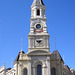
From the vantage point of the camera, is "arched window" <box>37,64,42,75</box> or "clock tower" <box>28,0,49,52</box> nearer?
"arched window" <box>37,64,42,75</box>

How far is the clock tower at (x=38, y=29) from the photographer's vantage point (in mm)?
61497

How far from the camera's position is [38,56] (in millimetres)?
59875

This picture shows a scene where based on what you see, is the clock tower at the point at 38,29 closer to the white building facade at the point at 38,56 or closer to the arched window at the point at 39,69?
the white building facade at the point at 38,56

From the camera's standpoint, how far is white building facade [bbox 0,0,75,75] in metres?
59.1

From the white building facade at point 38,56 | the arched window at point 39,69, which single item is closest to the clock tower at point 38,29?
the white building facade at point 38,56

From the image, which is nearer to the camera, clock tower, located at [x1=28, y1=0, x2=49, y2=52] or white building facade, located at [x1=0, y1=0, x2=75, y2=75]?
white building facade, located at [x1=0, y1=0, x2=75, y2=75]

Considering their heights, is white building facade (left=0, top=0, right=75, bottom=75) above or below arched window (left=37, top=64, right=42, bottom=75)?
above

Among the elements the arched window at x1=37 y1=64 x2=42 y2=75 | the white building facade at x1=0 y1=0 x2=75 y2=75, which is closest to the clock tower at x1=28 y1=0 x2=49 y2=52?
the white building facade at x1=0 y1=0 x2=75 y2=75

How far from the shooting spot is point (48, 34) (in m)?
62.6

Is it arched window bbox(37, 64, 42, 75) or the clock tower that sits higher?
the clock tower

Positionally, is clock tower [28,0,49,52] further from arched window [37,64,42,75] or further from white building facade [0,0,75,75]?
arched window [37,64,42,75]

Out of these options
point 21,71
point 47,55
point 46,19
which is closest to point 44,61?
point 47,55

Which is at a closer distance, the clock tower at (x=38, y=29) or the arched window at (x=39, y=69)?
the arched window at (x=39, y=69)

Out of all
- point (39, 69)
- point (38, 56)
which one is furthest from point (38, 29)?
point (39, 69)
